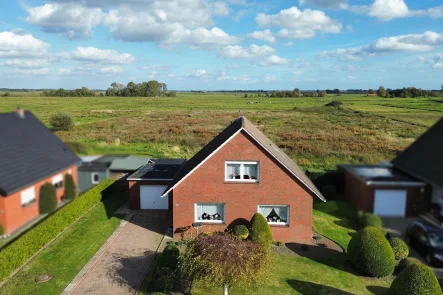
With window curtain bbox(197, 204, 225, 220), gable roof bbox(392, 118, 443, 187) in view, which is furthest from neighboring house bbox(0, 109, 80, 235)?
window curtain bbox(197, 204, 225, 220)

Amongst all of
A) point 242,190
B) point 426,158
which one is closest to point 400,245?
point 426,158

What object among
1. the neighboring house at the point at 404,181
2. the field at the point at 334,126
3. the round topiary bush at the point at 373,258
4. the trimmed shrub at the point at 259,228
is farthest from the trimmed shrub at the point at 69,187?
the trimmed shrub at the point at 259,228

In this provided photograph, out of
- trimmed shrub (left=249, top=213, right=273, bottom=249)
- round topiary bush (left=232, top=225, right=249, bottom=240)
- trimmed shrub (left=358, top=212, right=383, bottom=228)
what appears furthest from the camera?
round topiary bush (left=232, top=225, right=249, bottom=240)

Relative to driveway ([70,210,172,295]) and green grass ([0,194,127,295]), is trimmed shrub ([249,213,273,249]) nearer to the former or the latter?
driveway ([70,210,172,295])

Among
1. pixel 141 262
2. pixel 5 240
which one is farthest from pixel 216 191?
pixel 5 240

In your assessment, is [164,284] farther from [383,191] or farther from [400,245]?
[383,191]

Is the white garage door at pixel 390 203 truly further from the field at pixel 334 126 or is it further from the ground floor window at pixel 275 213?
the ground floor window at pixel 275 213
